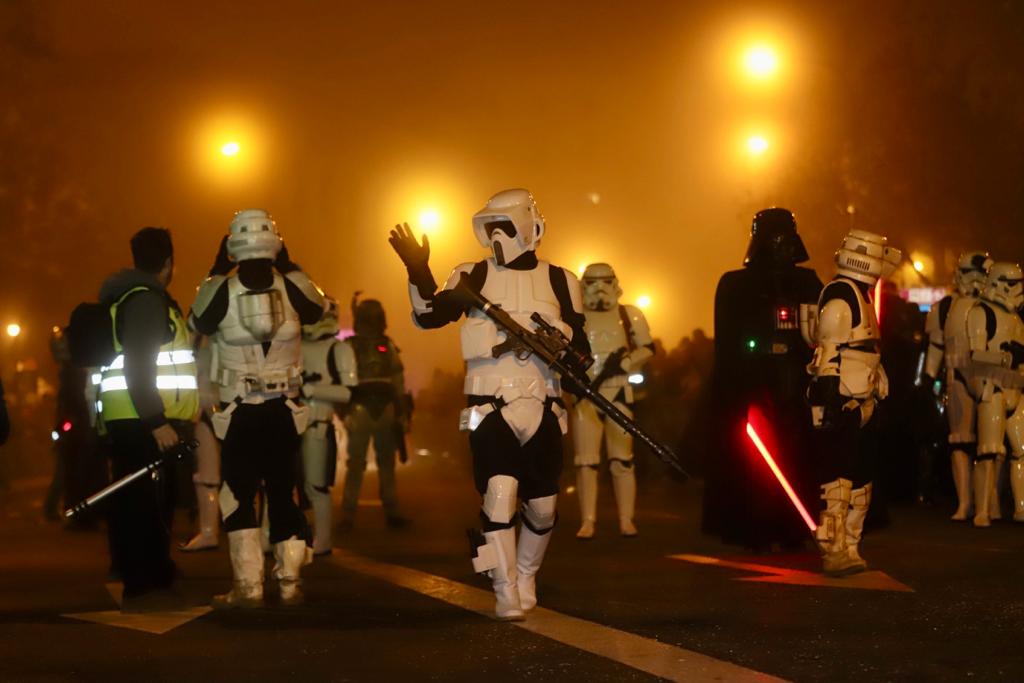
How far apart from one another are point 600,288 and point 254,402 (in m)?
4.67

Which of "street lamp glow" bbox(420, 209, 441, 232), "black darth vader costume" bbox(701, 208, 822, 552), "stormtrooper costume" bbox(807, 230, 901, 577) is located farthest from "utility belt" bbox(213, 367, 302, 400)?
"street lamp glow" bbox(420, 209, 441, 232)

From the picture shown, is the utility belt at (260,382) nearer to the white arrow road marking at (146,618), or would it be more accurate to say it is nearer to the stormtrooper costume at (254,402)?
the stormtrooper costume at (254,402)

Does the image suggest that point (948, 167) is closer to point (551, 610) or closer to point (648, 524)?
point (648, 524)

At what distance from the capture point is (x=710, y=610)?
30.3ft

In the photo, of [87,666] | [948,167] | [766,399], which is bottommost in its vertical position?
[87,666]

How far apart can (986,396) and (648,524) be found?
276cm

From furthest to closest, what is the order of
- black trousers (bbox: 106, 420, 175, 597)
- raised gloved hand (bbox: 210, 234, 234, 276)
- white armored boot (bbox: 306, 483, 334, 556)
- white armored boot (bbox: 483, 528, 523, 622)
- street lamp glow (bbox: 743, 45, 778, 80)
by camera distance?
1. street lamp glow (bbox: 743, 45, 778, 80)
2. white armored boot (bbox: 306, 483, 334, 556)
3. raised gloved hand (bbox: 210, 234, 234, 276)
4. black trousers (bbox: 106, 420, 175, 597)
5. white armored boot (bbox: 483, 528, 523, 622)

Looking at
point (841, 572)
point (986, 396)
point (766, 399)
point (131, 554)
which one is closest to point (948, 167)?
point (986, 396)

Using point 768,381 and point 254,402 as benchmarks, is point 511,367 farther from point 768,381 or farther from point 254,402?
point 768,381

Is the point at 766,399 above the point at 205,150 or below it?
below

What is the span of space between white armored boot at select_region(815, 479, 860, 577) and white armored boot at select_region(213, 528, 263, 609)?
10.3 ft

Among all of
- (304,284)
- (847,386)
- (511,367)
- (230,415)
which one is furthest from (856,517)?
(230,415)

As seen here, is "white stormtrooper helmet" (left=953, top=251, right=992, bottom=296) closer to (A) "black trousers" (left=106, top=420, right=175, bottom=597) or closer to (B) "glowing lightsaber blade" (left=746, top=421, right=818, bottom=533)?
(B) "glowing lightsaber blade" (left=746, top=421, right=818, bottom=533)

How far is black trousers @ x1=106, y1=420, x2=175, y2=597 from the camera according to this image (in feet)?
31.9
